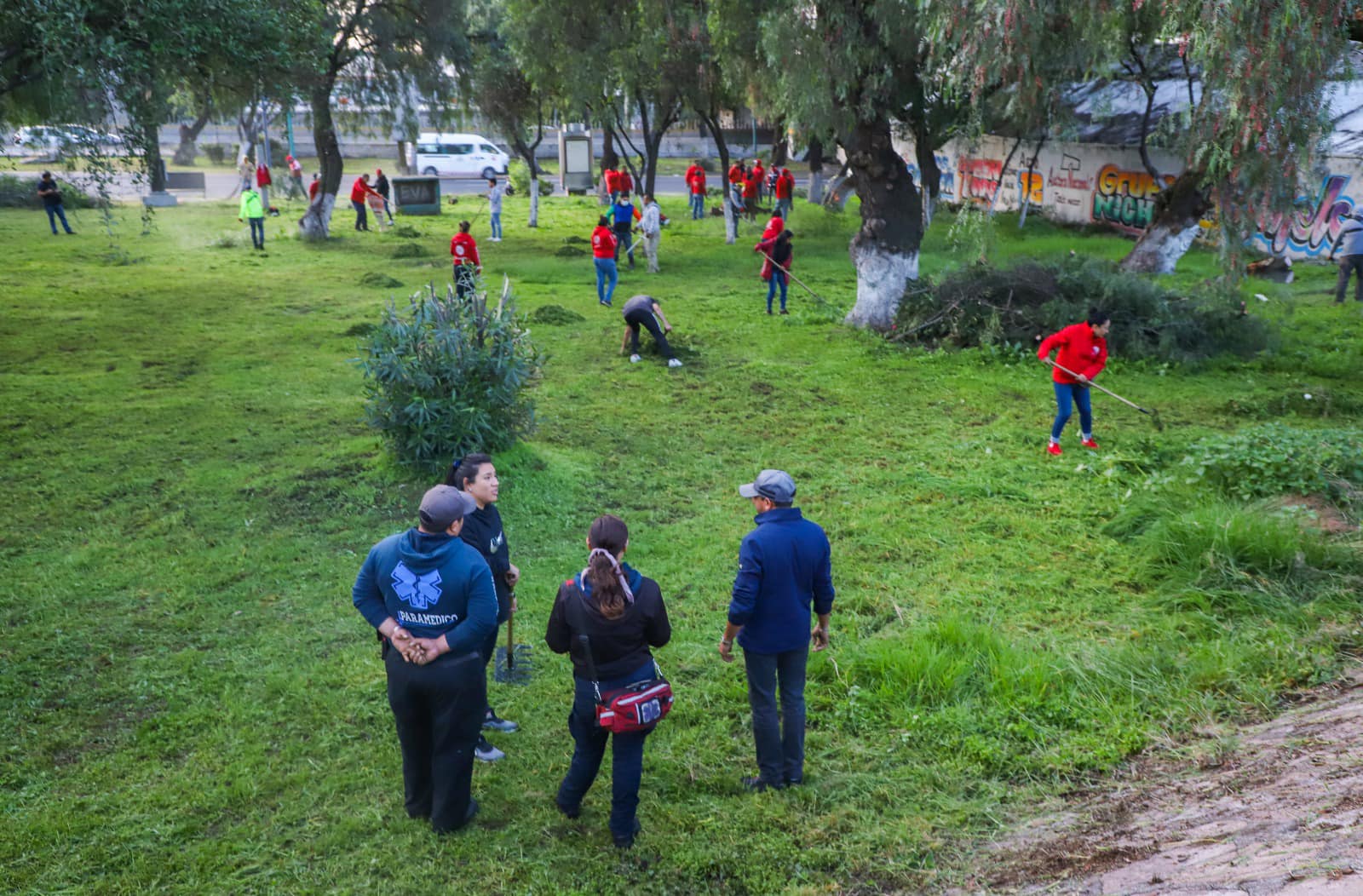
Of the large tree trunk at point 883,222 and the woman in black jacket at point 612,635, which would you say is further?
the large tree trunk at point 883,222

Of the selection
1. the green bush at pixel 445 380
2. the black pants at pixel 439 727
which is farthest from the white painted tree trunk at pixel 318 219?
the black pants at pixel 439 727

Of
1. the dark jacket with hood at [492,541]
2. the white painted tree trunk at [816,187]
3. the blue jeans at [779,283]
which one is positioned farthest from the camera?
the white painted tree trunk at [816,187]

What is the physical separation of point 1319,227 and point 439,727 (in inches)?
836

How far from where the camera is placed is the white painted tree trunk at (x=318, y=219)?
80.0 ft

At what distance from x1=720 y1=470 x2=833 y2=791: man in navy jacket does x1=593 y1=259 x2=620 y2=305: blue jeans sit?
12.3 meters

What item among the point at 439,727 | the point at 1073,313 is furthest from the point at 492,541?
the point at 1073,313

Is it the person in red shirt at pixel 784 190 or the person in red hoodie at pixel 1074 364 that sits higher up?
the person in red shirt at pixel 784 190

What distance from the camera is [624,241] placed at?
21.5 metres

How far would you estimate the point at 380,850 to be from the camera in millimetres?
4633

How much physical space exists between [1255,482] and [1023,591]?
265 centimetres

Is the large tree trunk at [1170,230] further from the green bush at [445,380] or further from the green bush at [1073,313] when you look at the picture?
the green bush at [445,380]

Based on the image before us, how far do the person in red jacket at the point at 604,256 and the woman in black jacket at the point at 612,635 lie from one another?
12.7 meters

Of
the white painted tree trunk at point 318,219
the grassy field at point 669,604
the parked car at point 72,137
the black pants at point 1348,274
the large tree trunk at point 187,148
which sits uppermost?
the large tree trunk at point 187,148

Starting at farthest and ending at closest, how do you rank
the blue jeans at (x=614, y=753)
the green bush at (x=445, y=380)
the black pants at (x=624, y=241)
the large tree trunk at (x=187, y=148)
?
1. the large tree trunk at (x=187, y=148)
2. the black pants at (x=624, y=241)
3. the green bush at (x=445, y=380)
4. the blue jeans at (x=614, y=753)
